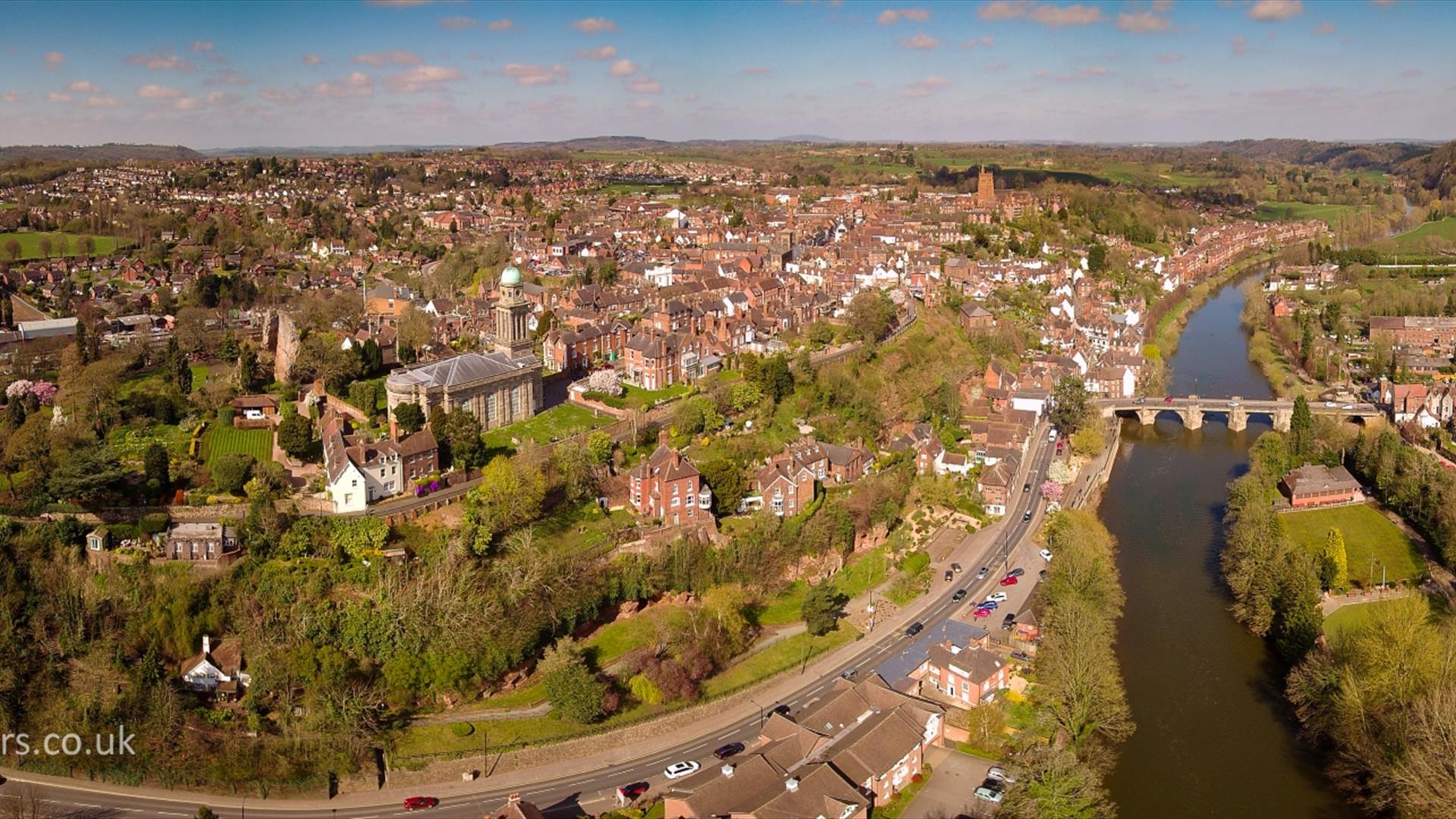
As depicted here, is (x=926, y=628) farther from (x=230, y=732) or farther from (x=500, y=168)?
(x=500, y=168)

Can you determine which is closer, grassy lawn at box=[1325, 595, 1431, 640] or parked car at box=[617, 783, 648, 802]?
parked car at box=[617, 783, 648, 802]

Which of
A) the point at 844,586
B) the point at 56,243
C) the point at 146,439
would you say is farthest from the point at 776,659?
the point at 56,243

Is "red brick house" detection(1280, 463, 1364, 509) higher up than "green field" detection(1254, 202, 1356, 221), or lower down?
lower down

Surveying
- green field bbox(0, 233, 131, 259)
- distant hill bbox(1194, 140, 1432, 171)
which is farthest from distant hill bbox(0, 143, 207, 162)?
distant hill bbox(1194, 140, 1432, 171)

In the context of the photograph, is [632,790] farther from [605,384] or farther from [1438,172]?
[1438,172]

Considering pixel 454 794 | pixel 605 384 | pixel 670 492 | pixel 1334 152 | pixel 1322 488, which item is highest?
pixel 1334 152

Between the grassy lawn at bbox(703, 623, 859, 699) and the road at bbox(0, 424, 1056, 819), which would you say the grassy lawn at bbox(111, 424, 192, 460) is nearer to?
the road at bbox(0, 424, 1056, 819)

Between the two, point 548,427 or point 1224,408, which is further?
point 1224,408
